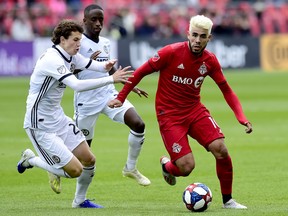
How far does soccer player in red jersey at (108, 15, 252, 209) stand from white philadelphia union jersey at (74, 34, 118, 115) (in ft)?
6.26

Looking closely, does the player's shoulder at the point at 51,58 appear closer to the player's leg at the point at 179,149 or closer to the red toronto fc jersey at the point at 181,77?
the red toronto fc jersey at the point at 181,77

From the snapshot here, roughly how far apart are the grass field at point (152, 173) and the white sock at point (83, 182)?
22cm

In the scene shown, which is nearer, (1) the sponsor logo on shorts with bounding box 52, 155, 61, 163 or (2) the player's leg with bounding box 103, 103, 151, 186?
(1) the sponsor logo on shorts with bounding box 52, 155, 61, 163

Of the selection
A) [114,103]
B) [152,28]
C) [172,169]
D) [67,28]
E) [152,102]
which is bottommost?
[152,102]

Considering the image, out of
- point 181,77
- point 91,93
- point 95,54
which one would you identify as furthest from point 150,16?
point 181,77

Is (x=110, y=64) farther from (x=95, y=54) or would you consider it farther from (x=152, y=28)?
(x=152, y=28)

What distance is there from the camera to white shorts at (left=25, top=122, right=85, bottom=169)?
11.2m

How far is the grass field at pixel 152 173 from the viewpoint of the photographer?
11580mm

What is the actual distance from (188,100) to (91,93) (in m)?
→ 2.31

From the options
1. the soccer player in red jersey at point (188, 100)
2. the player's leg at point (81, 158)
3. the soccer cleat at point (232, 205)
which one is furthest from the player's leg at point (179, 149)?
the player's leg at point (81, 158)

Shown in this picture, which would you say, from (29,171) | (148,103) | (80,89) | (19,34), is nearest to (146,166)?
(29,171)

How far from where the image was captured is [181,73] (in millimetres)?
11398

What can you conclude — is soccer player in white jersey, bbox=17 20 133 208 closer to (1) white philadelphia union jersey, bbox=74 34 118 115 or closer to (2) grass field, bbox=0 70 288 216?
(2) grass field, bbox=0 70 288 216

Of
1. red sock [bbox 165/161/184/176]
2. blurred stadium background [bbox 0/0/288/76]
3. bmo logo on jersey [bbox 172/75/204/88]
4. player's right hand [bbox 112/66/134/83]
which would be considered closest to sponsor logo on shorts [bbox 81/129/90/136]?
A: red sock [bbox 165/161/184/176]
